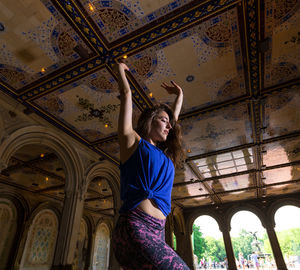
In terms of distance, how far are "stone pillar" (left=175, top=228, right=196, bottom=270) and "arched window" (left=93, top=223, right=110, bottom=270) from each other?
648cm

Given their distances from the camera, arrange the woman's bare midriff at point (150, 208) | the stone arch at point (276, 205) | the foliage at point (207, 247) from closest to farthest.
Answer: the woman's bare midriff at point (150, 208)
the stone arch at point (276, 205)
the foliage at point (207, 247)

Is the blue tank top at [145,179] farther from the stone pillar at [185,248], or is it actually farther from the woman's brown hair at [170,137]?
the stone pillar at [185,248]

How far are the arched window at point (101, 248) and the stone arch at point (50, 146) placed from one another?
40.1 ft

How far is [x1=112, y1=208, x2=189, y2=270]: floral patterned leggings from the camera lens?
2.40 feet

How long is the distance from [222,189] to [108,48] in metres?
12.0

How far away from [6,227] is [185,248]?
41.1 feet

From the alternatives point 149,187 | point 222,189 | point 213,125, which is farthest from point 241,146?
point 149,187

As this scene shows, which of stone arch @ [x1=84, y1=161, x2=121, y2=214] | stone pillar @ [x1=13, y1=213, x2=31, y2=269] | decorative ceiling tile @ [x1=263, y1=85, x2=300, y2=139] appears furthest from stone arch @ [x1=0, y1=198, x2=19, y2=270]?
decorative ceiling tile @ [x1=263, y1=85, x2=300, y2=139]

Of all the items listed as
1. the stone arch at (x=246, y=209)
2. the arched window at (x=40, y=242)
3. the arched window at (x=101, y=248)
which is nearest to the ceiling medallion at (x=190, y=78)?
the arched window at (x=40, y=242)

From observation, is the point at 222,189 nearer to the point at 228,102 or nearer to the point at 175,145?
the point at 228,102

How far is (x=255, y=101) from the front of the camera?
18.6 feet

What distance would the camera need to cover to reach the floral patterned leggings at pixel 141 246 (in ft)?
2.40

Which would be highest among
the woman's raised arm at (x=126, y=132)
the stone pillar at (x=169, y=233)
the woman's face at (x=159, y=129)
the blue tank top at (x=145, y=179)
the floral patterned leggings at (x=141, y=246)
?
the stone pillar at (x=169, y=233)

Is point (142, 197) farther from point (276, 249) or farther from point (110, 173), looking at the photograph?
point (276, 249)
